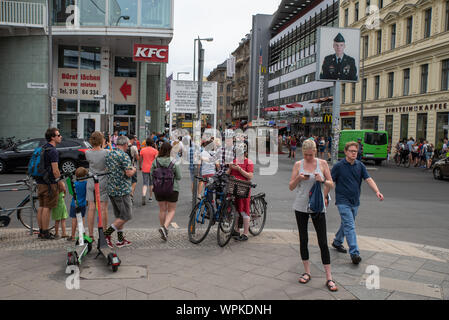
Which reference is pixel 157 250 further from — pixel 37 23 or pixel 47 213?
pixel 37 23

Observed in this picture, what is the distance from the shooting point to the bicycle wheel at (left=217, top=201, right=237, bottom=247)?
6426 mm

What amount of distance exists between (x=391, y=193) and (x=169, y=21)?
14565 millimetres

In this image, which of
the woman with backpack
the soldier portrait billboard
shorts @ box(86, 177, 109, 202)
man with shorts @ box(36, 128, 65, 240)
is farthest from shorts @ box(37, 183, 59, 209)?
the soldier portrait billboard

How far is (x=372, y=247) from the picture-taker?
21.7 ft

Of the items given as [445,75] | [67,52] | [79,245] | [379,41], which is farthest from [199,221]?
[379,41]

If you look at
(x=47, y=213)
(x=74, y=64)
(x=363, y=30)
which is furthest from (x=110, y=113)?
(x=363, y=30)

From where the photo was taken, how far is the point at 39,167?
6.66 metres

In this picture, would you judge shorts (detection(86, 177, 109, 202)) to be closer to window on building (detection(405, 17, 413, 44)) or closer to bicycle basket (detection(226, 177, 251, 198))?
bicycle basket (detection(226, 177, 251, 198))

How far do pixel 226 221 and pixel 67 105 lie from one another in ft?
68.4

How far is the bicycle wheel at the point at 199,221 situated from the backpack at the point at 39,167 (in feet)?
7.73

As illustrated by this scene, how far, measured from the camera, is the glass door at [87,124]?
81.8ft

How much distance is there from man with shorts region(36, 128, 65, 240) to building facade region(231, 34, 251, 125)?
79.5 m

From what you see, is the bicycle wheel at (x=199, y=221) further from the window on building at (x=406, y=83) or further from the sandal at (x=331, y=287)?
the window on building at (x=406, y=83)

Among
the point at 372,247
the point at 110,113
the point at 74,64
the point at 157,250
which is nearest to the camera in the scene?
the point at 157,250
